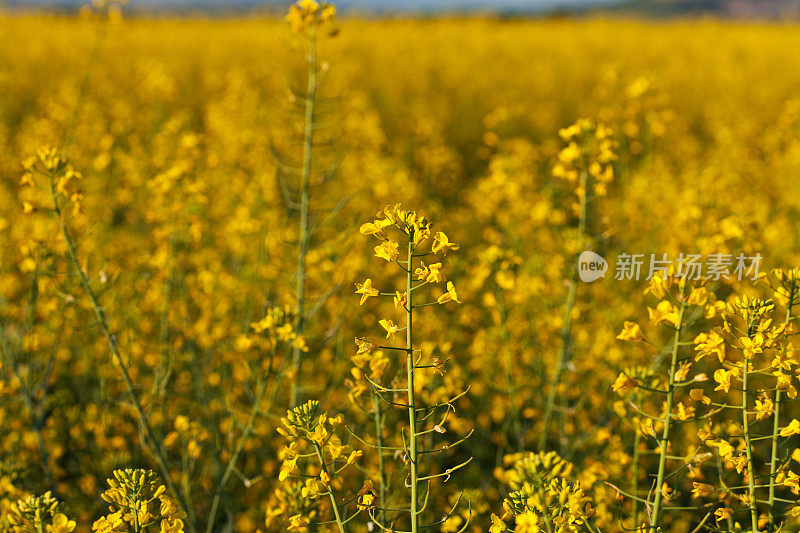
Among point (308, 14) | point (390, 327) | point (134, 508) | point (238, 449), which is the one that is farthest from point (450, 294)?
point (308, 14)

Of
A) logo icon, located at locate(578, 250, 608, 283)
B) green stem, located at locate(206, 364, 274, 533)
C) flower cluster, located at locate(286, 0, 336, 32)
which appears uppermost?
flower cluster, located at locate(286, 0, 336, 32)

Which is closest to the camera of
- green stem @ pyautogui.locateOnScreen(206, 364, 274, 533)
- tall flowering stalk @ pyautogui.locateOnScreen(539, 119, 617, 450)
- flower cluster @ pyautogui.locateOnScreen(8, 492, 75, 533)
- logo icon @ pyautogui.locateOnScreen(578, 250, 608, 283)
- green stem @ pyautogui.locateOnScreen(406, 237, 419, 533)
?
green stem @ pyautogui.locateOnScreen(406, 237, 419, 533)

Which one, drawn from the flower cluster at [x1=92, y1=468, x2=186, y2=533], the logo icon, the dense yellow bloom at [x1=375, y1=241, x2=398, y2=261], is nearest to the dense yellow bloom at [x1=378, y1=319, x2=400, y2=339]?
the dense yellow bloom at [x1=375, y1=241, x2=398, y2=261]

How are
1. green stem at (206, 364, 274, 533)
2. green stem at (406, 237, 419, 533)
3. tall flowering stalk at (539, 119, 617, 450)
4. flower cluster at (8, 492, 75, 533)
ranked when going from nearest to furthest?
1. green stem at (406, 237, 419, 533)
2. flower cluster at (8, 492, 75, 533)
3. green stem at (206, 364, 274, 533)
4. tall flowering stalk at (539, 119, 617, 450)

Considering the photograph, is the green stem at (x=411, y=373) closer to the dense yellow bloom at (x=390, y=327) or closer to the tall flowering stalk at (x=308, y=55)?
the dense yellow bloom at (x=390, y=327)

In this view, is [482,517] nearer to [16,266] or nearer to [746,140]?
[16,266]

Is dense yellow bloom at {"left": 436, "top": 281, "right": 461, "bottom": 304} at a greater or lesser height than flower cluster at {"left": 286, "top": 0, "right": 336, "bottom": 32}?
lesser

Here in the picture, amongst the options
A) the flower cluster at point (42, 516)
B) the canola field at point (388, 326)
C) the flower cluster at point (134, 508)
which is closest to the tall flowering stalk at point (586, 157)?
the canola field at point (388, 326)

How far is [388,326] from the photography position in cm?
130

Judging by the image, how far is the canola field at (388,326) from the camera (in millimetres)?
1492

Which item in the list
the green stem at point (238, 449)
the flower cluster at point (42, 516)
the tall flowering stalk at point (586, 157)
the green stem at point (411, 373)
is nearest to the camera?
the green stem at point (411, 373)

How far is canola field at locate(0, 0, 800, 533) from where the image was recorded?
1.49 m

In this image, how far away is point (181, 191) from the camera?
9.80 ft

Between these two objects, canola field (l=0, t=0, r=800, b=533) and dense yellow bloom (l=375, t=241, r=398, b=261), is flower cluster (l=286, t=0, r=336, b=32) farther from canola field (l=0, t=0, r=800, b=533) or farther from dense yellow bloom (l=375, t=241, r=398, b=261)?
dense yellow bloom (l=375, t=241, r=398, b=261)
